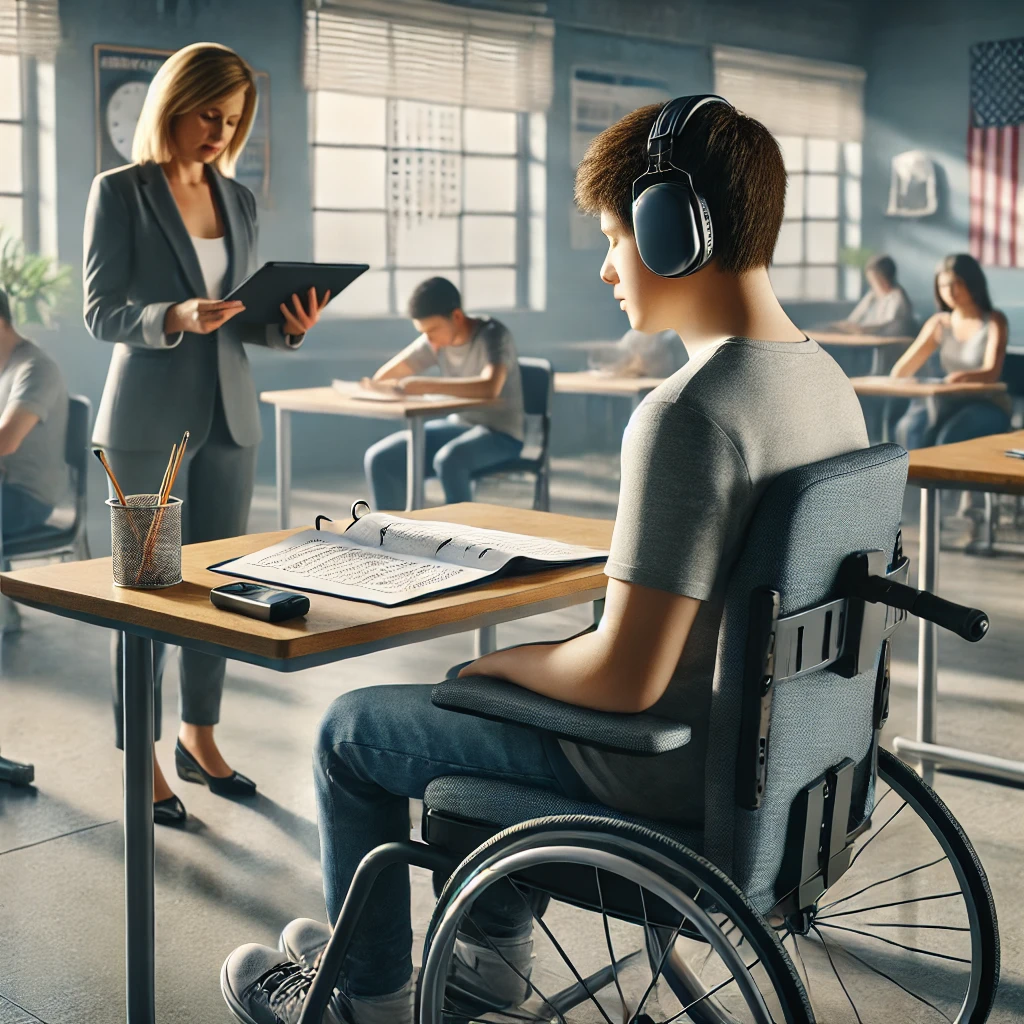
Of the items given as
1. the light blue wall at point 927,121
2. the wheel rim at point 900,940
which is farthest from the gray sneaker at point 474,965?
the light blue wall at point 927,121

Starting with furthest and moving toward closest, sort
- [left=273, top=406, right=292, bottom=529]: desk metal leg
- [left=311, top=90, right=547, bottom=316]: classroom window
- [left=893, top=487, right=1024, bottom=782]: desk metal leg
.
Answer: [left=311, top=90, right=547, bottom=316]: classroom window, [left=273, top=406, right=292, bottom=529]: desk metal leg, [left=893, top=487, right=1024, bottom=782]: desk metal leg

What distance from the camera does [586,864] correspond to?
4.17 ft

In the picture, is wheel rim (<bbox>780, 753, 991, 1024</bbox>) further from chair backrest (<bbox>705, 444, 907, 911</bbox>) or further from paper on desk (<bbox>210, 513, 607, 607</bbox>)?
paper on desk (<bbox>210, 513, 607, 607</bbox>)

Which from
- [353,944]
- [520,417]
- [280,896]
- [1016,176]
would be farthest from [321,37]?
[353,944]

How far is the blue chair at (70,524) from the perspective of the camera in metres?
3.78

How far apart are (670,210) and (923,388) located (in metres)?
4.61

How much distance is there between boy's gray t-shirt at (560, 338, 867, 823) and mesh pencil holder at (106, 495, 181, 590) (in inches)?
22.3

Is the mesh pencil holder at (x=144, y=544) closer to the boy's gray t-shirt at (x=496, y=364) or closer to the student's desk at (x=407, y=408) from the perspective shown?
the student's desk at (x=407, y=408)

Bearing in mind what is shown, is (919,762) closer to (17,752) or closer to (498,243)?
(17,752)

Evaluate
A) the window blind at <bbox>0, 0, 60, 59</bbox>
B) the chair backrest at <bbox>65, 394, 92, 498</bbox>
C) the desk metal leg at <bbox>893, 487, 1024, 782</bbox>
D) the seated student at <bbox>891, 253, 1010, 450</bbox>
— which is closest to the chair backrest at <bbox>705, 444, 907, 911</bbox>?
the desk metal leg at <bbox>893, 487, 1024, 782</bbox>

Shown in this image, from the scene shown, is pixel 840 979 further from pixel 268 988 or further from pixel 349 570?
pixel 349 570

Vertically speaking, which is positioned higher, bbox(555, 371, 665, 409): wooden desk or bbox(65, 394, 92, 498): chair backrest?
bbox(555, 371, 665, 409): wooden desk

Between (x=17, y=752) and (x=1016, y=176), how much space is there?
21.4 feet

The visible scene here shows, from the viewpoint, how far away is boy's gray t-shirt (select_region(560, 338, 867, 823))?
125 cm
